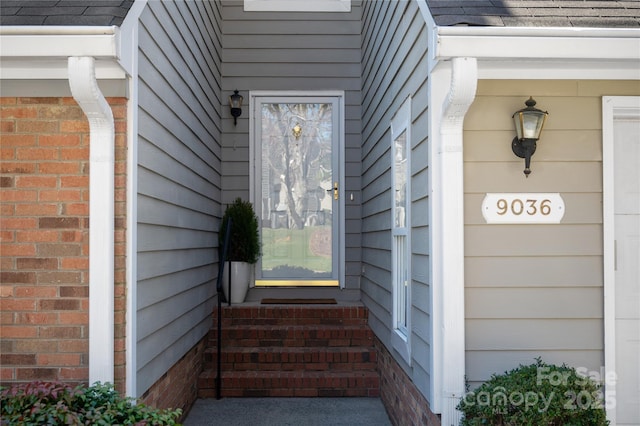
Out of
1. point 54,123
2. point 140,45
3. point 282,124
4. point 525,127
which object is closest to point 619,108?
point 525,127

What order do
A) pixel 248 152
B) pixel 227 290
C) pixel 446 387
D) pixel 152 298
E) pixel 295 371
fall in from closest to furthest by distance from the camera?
pixel 446 387 → pixel 152 298 → pixel 295 371 → pixel 227 290 → pixel 248 152

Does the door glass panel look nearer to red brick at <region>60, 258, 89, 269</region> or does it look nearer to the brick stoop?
the brick stoop

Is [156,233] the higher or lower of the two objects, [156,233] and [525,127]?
the lower

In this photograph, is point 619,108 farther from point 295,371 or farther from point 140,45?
point 295,371

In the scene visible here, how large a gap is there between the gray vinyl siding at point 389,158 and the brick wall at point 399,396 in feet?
0.27

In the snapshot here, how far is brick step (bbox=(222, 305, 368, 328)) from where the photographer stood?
490 centimetres

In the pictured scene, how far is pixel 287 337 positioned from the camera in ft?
15.6

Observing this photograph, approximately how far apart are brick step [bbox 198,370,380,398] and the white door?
80.8 inches

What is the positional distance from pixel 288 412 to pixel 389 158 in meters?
2.01

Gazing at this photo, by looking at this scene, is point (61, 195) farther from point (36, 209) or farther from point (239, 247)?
point (239, 247)

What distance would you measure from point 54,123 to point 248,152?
3177 mm

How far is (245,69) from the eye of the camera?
5.69 meters

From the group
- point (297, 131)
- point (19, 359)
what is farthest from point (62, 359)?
point (297, 131)

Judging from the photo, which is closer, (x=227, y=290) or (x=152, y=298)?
(x=152, y=298)
